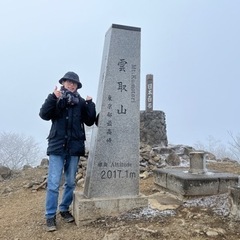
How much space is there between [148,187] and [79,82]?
3342 millimetres

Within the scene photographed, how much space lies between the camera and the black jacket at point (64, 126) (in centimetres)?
420

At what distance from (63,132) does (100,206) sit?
3.81ft

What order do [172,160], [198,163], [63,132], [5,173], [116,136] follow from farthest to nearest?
[5,173]
[172,160]
[198,163]
[116,136]
[63,132]

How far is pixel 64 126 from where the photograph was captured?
→ 169 inches

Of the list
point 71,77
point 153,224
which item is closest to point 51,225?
point 153,224

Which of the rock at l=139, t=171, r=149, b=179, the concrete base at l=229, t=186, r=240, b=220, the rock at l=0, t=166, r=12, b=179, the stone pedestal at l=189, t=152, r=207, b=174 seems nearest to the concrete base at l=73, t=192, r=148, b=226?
the concrete base at l=229, t=186, r=240, b=220

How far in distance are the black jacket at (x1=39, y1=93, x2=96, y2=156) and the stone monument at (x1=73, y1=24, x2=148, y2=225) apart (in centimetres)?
28

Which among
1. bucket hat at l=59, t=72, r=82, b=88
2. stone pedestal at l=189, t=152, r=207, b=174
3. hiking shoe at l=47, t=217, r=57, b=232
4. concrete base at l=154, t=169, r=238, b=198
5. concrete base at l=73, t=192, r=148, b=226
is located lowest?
hiking shoe at l=47, t=217, r=57, b=232

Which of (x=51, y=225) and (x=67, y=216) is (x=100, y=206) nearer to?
(x=67, y=216)

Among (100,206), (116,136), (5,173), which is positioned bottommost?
(100,206)

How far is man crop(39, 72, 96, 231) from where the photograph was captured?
4.23m

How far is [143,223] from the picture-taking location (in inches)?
165

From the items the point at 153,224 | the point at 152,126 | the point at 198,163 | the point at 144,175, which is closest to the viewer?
the point at 153,224

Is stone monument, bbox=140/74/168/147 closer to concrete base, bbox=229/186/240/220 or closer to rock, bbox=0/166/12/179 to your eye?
rock, bbox=0/166/12/179
